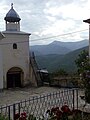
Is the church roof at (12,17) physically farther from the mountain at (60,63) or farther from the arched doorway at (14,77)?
the mountain at (60,63)

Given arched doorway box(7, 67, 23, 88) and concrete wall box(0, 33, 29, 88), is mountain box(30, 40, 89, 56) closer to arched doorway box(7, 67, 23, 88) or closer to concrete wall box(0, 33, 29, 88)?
concrete wall box(0, 33, 29, 88)

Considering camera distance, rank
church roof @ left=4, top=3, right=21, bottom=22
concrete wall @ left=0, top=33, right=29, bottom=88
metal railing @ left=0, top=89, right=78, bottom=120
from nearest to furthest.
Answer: metal railing @ left=0, top=89, right=78, bottom=120
concrete wall @ left=0, top=33, right=29, bottom=88
church roof @ left=4, top=3, right=21, bottom=22

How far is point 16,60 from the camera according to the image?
22.2 meters

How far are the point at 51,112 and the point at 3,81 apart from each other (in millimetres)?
16182

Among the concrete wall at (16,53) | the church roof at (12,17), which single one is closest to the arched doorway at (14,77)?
the concrete wall at (16,53)

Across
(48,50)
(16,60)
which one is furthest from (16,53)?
(48,50)

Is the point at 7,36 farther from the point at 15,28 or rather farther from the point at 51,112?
the point at 51,112

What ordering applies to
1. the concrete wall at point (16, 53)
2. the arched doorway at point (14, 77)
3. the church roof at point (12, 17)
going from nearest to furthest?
the concrete wall at point (16, 53) → the arched doorway at point (14, 77) → the church roof at point (12, 17)

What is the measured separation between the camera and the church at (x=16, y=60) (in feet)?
71.1

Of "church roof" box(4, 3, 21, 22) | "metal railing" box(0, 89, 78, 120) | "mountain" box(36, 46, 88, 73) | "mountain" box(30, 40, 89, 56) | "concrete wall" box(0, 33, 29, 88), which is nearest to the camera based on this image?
"metal railing" box(0, 89, 78, 120)

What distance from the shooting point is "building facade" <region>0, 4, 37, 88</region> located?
71.2ft

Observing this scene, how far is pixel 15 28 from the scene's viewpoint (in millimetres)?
23578

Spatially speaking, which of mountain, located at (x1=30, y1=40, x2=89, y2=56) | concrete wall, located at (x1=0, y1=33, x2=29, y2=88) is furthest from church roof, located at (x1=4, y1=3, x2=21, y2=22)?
mountain, located at (x1=30, y1=40, x2=89, y2=56)

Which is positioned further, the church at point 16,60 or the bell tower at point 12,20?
the bell tower at point 12,20
